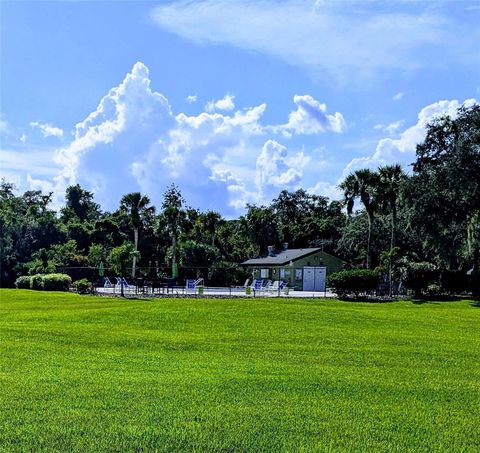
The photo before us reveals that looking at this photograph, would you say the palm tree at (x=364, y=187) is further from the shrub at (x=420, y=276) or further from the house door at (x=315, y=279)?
the house door at (x=315, y=279)

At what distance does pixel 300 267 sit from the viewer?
46.6 m

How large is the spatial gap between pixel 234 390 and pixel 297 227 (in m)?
56.8

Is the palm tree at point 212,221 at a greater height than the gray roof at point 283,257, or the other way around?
the palm tree at point 212,221

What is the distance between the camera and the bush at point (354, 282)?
3081 centimetres

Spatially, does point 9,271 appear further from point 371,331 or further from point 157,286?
point 371,331

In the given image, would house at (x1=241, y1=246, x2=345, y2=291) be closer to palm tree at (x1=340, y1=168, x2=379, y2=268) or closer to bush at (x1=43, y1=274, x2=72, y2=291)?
palm tree at (x1=340, y1=168, x2=379, y2=268)

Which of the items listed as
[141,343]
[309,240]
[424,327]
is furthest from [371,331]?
[309,240]

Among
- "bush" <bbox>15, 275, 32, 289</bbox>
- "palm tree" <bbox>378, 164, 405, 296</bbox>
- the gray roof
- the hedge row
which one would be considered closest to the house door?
the gray roof

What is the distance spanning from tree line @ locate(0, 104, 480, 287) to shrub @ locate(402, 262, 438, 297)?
0.96 meters

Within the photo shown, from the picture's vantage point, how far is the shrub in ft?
106

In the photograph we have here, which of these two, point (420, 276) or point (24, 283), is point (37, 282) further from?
point (420, 276)

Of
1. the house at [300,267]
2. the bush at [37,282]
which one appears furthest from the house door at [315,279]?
the bush at [37,282]

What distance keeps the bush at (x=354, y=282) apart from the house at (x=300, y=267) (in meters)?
13.3

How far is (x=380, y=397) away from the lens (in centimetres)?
685
